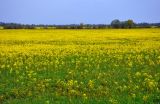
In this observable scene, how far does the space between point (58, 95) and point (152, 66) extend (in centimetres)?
775

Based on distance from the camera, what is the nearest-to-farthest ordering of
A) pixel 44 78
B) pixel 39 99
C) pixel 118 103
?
pixel 118 103 < pixel 39 99 < pixel 44 78

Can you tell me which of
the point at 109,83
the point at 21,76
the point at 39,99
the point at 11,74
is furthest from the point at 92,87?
the point at 11,74

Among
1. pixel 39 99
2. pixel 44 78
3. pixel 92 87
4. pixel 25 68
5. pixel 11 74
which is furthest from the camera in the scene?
pixel 25 68

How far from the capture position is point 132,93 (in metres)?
14.5

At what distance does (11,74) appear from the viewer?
19.4 metres

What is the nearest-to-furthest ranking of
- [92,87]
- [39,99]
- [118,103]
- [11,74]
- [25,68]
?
[118,103] → [39,99] → [92,87] → [11,74] → [25,68]

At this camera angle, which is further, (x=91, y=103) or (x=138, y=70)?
(x=138, y=70)

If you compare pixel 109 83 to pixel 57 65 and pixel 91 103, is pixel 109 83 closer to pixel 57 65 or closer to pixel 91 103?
pixel 91 103

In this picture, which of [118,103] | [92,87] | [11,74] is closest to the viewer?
[118,103]

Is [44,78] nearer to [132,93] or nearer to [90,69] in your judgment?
[90,69]

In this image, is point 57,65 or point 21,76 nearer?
point 21,76

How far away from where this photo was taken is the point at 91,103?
13.1 m

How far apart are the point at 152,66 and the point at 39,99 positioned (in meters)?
8.63

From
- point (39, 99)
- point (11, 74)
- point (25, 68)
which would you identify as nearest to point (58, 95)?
point (39, 99)
